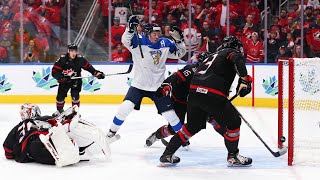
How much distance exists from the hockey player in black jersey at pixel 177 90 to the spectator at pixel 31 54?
203 inches

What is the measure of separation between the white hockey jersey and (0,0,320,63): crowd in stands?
4513 mm

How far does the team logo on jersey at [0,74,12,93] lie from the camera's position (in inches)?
403

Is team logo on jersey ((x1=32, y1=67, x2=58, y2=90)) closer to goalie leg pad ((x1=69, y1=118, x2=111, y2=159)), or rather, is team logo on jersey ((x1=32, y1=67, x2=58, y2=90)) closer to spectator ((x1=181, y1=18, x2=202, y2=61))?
spectator ((x1=181, y1=18, x2=202, y2=61))

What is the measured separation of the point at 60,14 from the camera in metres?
10.8

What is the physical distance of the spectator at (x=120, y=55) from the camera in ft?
34.5

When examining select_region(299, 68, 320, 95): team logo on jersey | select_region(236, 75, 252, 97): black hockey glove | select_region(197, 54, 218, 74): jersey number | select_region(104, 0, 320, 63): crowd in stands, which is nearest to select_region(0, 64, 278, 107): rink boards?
select_region(104, 0, 320, 63): crowd in stands

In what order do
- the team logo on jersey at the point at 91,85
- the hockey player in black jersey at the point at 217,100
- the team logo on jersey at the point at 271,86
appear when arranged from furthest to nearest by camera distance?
1. the team logo on jersey at the point at 91,85
2. the team logo on jersey at the point at 271,86
3. the hockey player in black jersey at the point at 217,100

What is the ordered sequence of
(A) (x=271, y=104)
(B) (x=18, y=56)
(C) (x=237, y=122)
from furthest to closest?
A: 1. (B) (x=18, y=56)
2. (A) (x=271, y=104)
3. (C) (x=237, y=122)

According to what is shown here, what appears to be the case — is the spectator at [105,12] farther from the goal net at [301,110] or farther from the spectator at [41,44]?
the goal net at [301,110]

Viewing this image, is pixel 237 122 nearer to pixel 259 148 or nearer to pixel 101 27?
pixel 259 148

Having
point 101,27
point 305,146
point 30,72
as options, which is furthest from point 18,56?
point 305,146

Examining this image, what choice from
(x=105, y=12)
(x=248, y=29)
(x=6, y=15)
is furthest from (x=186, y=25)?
(x=6, y=15)

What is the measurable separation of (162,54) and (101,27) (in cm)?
511

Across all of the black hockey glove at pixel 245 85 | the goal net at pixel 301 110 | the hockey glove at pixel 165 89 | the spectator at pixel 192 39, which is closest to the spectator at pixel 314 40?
the spectator at pixel 192 39
